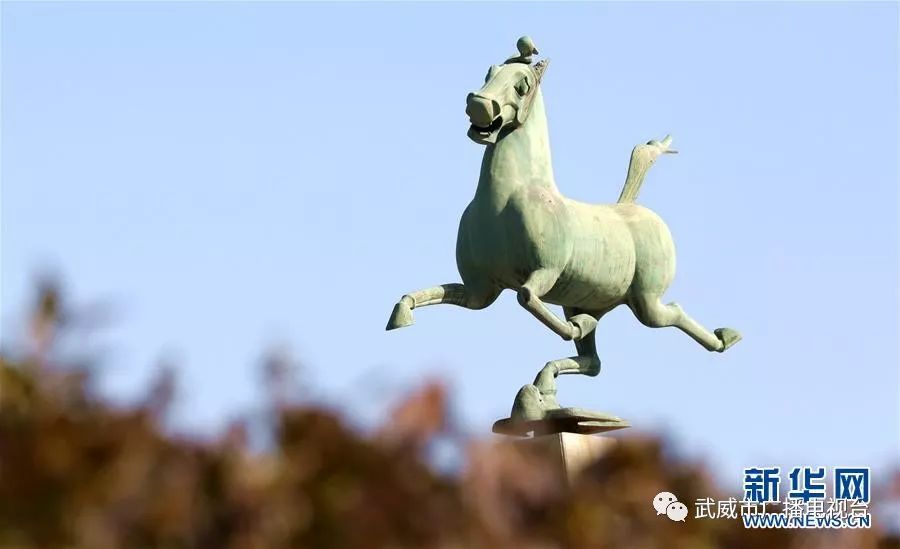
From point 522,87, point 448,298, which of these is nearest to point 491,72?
point 522,87

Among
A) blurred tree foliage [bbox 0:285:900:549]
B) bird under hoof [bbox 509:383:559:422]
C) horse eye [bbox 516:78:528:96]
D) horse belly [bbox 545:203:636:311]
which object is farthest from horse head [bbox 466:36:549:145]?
blurred tree foliage [bbox 0:285:900:549]

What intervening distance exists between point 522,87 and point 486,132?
278mm

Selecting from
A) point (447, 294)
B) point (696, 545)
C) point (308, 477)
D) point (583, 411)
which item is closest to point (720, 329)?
point (583, 411)

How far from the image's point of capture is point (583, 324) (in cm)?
652

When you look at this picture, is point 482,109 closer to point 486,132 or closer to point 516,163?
point 486,132

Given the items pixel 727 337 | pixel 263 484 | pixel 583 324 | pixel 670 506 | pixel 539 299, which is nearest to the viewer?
pixel 263 484

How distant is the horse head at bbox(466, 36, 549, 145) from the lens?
19.9 ft

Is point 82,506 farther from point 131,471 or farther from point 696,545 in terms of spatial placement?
point 696,545

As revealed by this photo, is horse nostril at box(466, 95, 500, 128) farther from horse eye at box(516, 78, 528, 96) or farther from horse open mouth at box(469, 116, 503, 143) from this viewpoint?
horse eye at box(516, 78, 528, 96)

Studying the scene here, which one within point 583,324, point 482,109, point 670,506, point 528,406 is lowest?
point 528,406

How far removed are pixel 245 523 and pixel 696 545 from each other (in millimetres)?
832

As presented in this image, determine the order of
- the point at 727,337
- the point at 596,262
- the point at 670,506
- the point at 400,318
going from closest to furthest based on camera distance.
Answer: the point at 670,506
the point at 400,318
the point at 596,262
the point at 727,337

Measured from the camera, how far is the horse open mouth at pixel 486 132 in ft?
20.4

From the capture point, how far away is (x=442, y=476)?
1.93m
